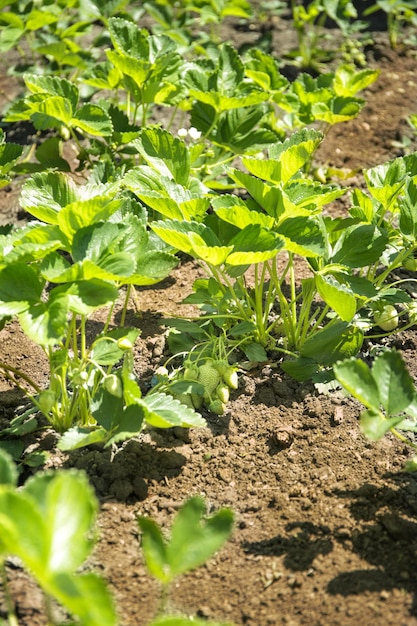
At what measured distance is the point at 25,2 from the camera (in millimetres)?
3730

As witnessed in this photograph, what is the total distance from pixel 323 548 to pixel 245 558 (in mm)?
165

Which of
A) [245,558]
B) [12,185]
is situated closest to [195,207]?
[245,558]

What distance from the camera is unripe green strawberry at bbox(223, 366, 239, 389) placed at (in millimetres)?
1990

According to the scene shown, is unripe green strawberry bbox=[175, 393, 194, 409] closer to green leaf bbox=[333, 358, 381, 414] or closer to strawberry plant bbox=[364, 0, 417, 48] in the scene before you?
green leaf bbox=[333, 358, 381, 414]

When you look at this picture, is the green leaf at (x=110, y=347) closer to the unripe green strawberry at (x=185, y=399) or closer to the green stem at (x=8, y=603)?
the unripe green strawberry at (x=185, y=399)

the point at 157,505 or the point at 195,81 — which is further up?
the point at 195,81

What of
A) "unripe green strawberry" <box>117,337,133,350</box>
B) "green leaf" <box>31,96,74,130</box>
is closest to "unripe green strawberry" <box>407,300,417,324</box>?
"unripe green strawberry" <box>117,337,133,350</box>

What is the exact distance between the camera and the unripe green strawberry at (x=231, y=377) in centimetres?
199

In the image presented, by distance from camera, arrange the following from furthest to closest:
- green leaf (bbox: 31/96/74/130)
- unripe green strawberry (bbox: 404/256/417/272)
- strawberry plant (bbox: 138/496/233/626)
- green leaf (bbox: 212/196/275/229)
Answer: green leaf (bbox: 31/96/74/130) < unripe green strawberry (bbox: 404/256/417/272) < green leaf (bbox: 212/196/275/229) < strawberry plant (bbox: 138/496/233/626)

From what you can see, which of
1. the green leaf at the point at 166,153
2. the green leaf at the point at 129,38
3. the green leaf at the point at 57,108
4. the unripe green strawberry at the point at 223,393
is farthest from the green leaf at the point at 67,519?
the green leaf at the point at 129,38

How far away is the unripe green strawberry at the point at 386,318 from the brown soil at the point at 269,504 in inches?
3.5

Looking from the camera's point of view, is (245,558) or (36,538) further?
(245,558)

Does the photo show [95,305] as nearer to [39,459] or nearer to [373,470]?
[39,459]

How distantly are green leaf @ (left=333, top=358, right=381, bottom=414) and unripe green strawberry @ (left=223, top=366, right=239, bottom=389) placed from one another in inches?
18.3
